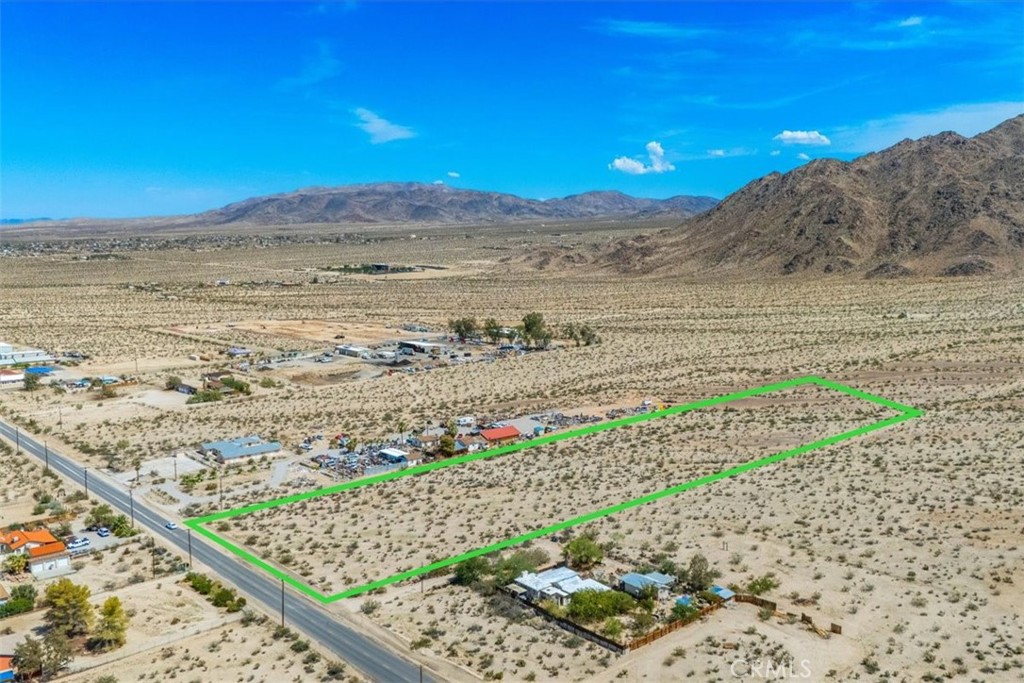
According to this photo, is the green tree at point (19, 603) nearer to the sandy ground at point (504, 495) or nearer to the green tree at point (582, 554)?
the sandy ground at point (504, 495)

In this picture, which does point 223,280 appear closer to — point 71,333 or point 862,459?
point 71,333

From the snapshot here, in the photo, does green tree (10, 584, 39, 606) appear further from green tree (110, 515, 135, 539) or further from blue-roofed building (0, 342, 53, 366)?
blue-roofed building (0, 342, 53, 366)

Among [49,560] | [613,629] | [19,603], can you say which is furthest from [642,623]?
[49,560]

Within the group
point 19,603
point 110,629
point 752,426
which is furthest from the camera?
point 752,426

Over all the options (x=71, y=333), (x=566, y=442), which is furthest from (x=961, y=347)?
(x=71, y=333)

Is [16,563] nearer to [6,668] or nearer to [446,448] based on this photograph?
[6,668]

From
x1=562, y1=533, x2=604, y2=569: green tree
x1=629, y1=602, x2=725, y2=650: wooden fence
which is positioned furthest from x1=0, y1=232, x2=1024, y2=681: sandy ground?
x1=562, y1=533, x2=604, y2=569: green tree
